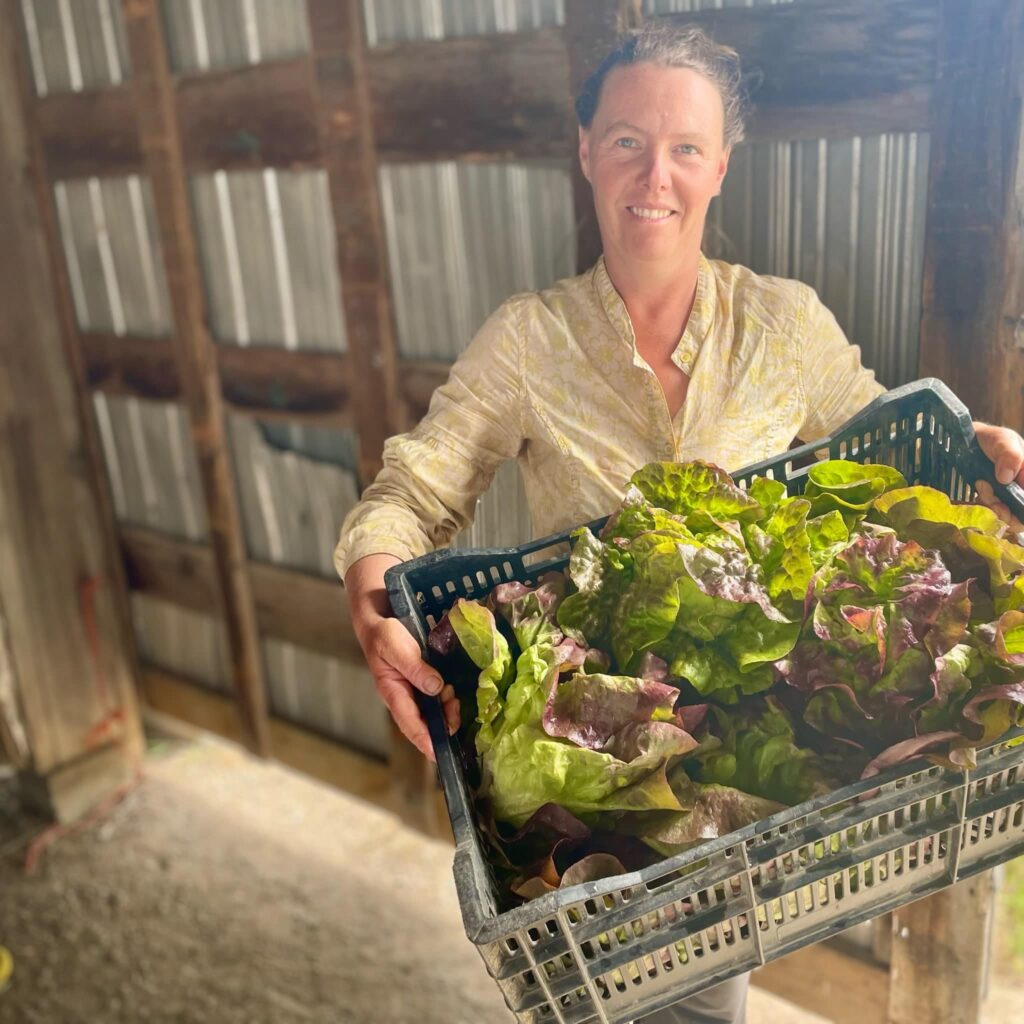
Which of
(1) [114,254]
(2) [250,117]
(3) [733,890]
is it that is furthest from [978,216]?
(1) [114,254]

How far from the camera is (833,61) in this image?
1.65m

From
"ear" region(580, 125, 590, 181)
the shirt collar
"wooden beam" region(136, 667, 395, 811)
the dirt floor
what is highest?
"ear" region(580, 125, 590, 181)

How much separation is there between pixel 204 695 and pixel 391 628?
9.17 feet

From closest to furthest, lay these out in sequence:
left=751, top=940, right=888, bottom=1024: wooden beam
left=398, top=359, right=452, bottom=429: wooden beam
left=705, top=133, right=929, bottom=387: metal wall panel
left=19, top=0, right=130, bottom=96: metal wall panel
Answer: left=705, top=133, right=929, bottom=387: metal wall panel → left=751, top=940, right=888, bottom=1024: wooden beam → left=398, top=359, right=452, bottom=429: wooden beam → left=19, top=0, right=130, bottom=96: metal wall panel

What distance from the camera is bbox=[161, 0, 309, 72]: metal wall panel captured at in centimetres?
265

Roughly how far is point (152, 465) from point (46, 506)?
41 cm

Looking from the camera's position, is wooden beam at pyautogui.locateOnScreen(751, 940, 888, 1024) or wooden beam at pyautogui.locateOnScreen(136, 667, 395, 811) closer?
wooden beam at pyautogui.locateOnScreen(751, 940, 888, 1024)

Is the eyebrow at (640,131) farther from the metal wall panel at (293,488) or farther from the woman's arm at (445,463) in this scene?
the metal wall panel at (293,488)

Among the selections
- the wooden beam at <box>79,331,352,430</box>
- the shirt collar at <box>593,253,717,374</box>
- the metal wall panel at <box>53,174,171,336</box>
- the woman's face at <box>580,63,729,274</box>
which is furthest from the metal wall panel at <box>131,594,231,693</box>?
the woman's face at <box>580,63,729,274</box>

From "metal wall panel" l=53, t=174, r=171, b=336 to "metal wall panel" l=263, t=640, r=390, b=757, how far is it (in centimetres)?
114

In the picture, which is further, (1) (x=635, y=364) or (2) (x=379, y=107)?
(2) (x=379, y=107)

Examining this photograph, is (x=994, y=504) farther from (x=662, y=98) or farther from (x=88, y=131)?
(x=88, y=131)

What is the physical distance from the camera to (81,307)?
11.8ft

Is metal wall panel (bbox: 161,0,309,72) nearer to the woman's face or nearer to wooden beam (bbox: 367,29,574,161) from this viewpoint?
wooden beam (bbox: 367,29,574,161)
